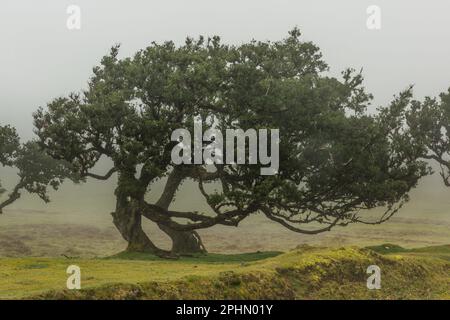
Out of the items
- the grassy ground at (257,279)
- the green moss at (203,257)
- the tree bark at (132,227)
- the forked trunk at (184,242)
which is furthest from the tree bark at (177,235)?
the grassy ground at (257,279)

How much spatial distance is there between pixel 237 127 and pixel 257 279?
52.4 feet

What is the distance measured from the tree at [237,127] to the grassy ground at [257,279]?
7.93m

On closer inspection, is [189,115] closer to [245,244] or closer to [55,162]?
[55,162]

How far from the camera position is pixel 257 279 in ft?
71.7

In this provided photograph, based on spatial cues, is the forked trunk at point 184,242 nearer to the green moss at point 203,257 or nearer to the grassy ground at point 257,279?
the green moss at point 203,257

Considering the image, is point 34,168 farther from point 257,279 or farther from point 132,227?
point 257,279

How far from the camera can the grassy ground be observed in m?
19.5

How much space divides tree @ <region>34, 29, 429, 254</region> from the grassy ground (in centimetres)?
793

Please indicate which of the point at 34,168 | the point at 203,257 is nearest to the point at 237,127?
the point at 203,257

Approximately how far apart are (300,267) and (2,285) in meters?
13.3

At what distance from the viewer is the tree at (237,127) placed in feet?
117

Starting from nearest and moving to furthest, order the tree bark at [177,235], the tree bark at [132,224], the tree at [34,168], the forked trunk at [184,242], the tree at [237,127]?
the tree at [237,127] < the tree bark at [132,224] < the tree bark at [177,235] < the forked trunk at [184,242] < the tree at [34,168]

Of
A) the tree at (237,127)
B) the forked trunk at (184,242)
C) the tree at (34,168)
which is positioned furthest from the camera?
the tree at (34,168)
